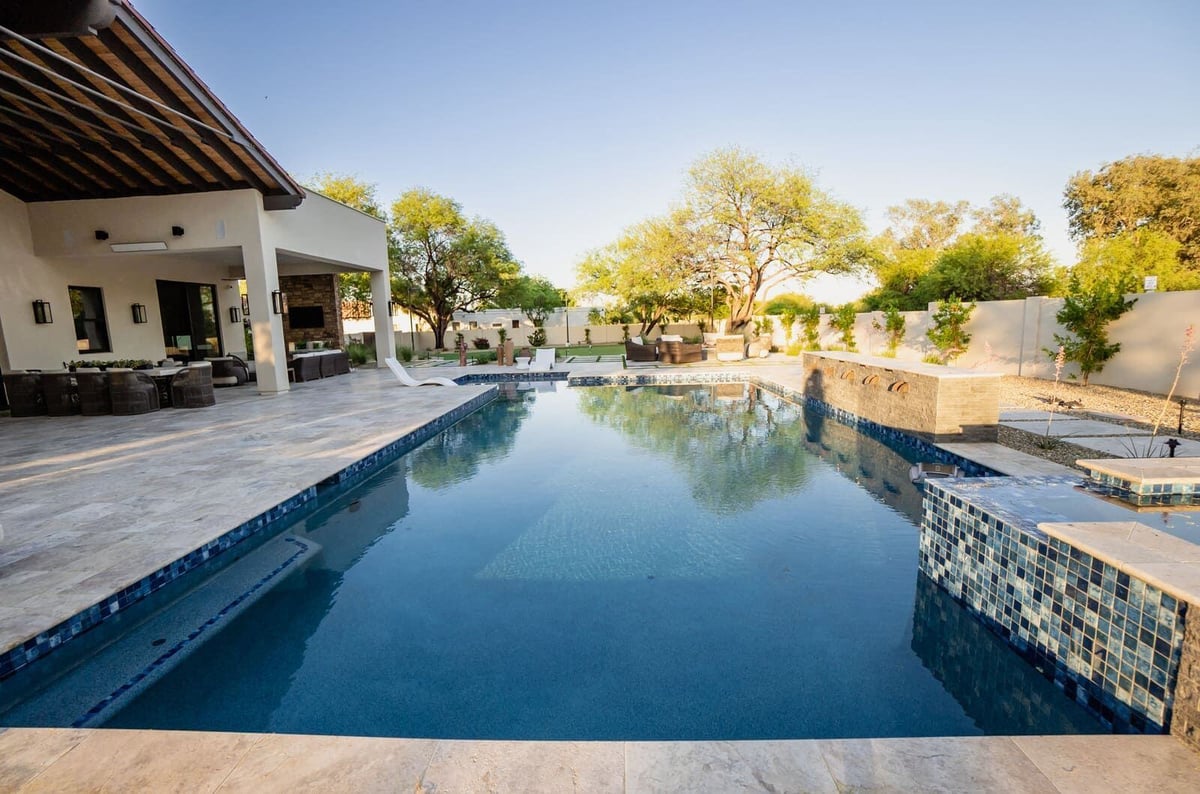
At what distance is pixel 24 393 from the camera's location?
8.99 metres

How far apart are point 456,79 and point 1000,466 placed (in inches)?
593

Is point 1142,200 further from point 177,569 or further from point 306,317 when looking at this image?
point 177,569

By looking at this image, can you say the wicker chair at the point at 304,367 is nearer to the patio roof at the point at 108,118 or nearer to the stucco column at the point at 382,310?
the stucco column at the point at 382,310

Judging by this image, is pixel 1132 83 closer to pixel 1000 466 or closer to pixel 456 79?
pixel 1000 466

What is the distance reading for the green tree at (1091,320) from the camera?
8.88 meters

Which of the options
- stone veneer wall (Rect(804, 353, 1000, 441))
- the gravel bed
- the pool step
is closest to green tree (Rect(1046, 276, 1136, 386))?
the gravel bed

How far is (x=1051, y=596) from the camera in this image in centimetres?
238

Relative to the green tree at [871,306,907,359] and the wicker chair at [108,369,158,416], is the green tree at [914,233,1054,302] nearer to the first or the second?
the green tree at [871,306,907,359]

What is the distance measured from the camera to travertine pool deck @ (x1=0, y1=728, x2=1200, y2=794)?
1630 millimetres

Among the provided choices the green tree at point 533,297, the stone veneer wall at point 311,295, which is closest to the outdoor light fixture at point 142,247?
the stone veneer wall at point 311,295

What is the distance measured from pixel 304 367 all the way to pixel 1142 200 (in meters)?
29.5

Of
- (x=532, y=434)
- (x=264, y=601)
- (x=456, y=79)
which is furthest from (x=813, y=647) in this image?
(x=456, y=79)

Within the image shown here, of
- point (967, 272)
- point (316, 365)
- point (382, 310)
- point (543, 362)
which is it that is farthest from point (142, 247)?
point (967, 272)

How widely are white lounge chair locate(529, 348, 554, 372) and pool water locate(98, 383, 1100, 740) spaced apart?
9.27 meters
